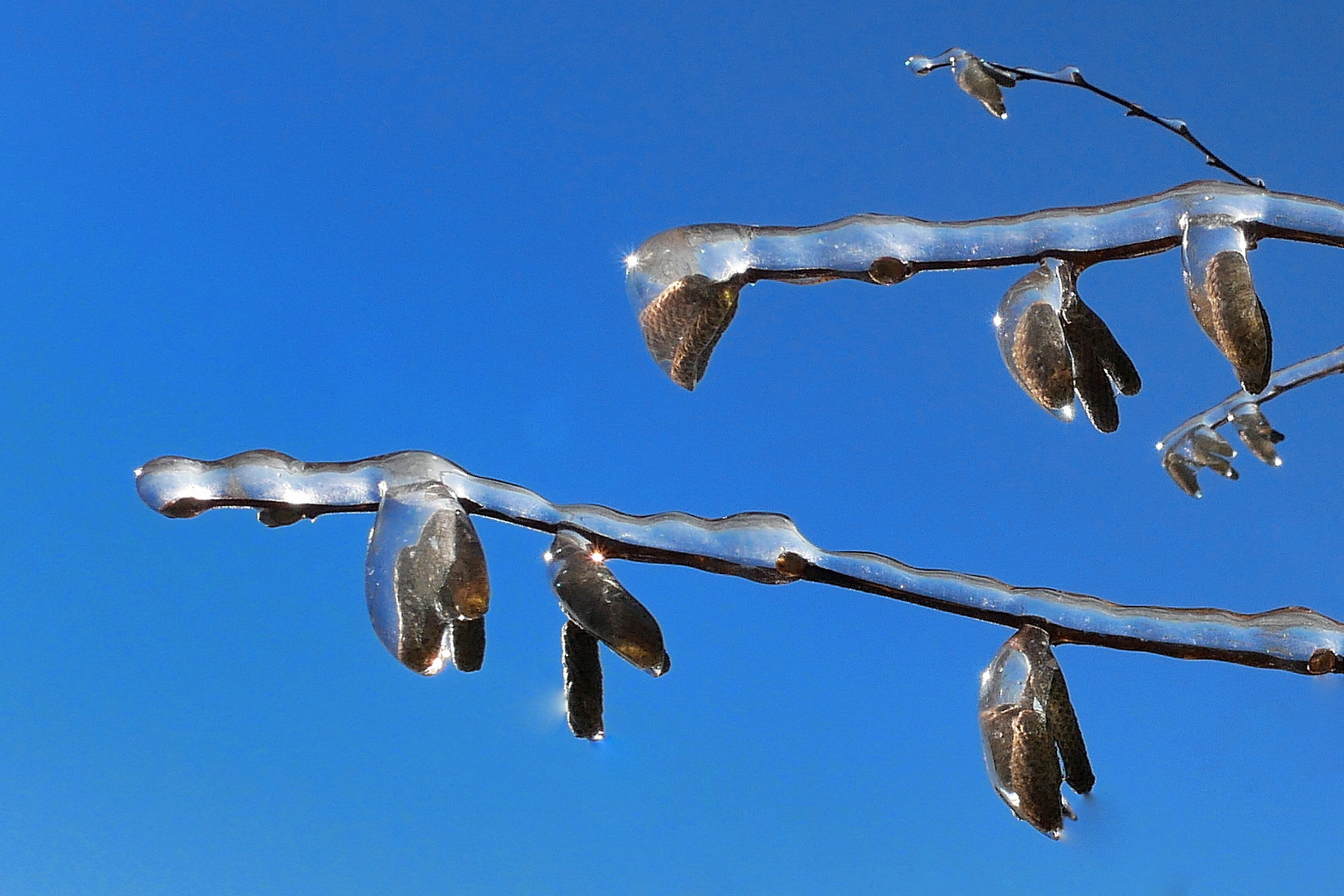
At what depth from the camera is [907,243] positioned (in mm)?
700

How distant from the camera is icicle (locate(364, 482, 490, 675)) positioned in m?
0.74

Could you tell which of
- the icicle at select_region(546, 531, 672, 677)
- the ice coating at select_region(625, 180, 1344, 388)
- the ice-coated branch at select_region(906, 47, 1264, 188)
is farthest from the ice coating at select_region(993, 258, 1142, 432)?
the ice-coated branch at select_region(906, 47, 1264, 188)

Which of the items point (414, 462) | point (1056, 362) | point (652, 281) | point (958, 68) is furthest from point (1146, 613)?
point (958, 68)

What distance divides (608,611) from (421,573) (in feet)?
0.42

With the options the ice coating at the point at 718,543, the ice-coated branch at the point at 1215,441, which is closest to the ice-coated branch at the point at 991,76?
the ice-coated branch at the point at 1215,441

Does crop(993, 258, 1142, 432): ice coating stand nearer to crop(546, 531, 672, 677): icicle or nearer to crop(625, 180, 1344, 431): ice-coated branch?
crop(625, 180, 1344, 431): ice-coated branch

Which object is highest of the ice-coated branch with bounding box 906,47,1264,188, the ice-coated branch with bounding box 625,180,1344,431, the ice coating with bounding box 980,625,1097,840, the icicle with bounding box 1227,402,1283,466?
the ice-coated branch with bounding box 906,47,1264,188

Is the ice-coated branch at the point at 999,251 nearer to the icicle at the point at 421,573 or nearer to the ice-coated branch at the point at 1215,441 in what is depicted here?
the icicle at the point at 421,573

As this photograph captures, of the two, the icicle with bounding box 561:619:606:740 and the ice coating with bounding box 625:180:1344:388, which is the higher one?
the ice coating with bounding box 625:180:1344:388

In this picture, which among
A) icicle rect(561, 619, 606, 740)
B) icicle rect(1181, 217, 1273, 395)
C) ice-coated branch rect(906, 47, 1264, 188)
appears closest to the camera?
icicle rect(1181, 217, 1273, 395)

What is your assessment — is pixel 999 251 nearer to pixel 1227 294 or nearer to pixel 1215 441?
pixel 1227 294

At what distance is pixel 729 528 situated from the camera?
78 centimetres

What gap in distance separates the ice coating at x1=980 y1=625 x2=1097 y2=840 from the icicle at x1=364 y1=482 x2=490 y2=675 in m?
0.36

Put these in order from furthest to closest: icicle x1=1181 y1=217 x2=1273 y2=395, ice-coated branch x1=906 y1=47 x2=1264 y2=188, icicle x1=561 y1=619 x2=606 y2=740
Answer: ice-coated branch x1=906 y1=47 x2=1264 y2=188
icicle x1=561 y1=619 x2=606 y2=740
icicle x1=1181 y1=217 x2=1273 y2=395
